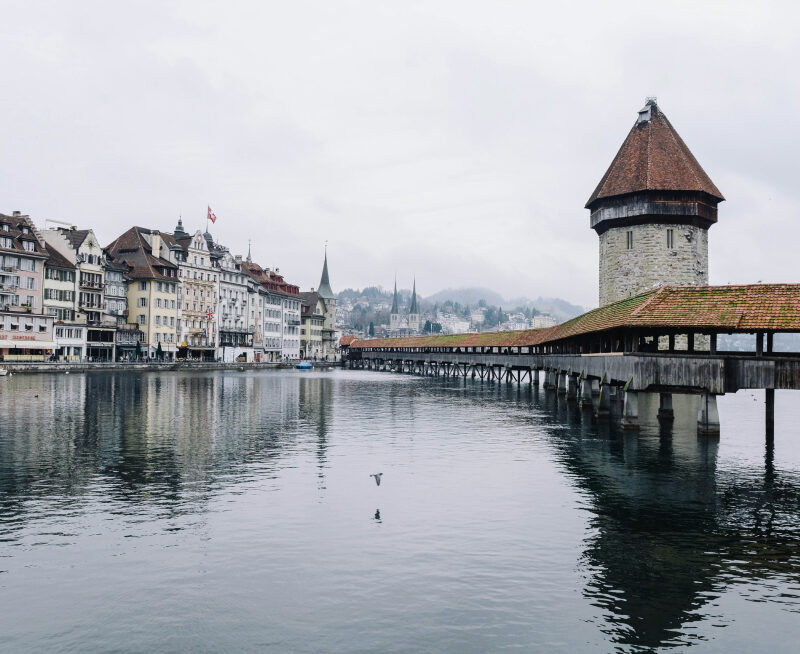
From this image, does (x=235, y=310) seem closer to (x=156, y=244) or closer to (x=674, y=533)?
(x=156, y=244)

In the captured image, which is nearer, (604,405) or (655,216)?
(604,405)

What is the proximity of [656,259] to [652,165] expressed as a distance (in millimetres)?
8044

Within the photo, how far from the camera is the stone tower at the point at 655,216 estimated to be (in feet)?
192

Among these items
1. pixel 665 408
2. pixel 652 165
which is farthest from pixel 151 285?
pixel 665 408

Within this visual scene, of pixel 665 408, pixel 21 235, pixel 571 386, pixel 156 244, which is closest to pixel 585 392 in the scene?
pixel 571 386

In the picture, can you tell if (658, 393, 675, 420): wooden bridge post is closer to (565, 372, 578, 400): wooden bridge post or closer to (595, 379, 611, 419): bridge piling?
(595, 379, 611, 419): bridge piling

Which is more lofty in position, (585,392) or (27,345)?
(27,345)

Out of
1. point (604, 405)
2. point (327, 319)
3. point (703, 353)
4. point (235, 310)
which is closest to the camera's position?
point (703, 353)

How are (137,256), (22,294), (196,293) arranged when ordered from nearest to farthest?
1. (22,294)
2. (137,256)
3. (196,293)

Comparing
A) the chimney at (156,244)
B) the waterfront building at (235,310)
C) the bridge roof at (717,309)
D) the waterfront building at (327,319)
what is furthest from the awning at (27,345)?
the waterfront building at (327,319)

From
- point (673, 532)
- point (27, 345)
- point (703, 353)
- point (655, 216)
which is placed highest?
point (655, 216)

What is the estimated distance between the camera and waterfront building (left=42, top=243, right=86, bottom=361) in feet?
295

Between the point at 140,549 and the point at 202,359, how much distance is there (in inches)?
4327

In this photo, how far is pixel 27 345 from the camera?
8594 centimetres
